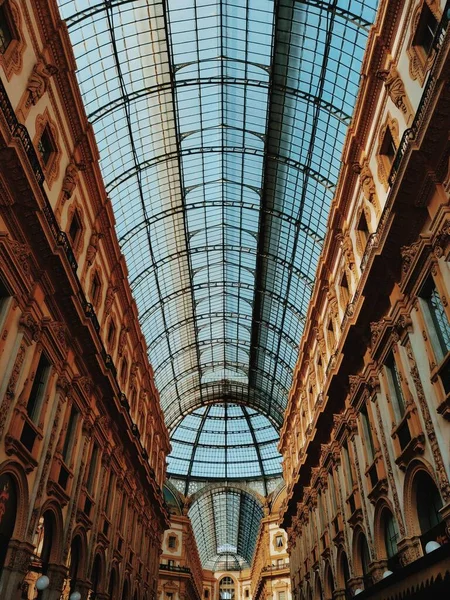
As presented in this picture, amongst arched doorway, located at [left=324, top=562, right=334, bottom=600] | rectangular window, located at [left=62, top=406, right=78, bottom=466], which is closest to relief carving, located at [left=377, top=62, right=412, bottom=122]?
rectangular window, located at [left=62, top=406, right=78, bottom=466]

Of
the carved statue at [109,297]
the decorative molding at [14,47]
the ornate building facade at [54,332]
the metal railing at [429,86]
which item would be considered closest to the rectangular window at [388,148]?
the metal railing at [429,86]

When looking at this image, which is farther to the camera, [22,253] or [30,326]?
[30,326]

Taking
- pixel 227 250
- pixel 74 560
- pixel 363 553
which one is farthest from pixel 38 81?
pixel 227 250

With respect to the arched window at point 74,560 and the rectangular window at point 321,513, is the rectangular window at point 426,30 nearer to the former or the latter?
the arched window at point 74,560

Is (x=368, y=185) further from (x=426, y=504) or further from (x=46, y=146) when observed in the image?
(x=46, y=146)

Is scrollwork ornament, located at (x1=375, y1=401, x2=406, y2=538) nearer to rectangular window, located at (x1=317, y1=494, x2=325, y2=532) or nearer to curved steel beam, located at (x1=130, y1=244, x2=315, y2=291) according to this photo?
rectangular window, located at (x1=317, y1=494, x2=325, y2=532)

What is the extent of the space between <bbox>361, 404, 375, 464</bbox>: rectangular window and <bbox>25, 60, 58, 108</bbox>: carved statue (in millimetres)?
17749

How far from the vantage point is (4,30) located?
16.4 meters

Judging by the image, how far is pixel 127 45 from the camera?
89.0ft

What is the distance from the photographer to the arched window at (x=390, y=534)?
18516 mm

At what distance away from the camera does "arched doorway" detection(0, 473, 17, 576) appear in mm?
15555

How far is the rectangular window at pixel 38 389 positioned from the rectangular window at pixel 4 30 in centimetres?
1066

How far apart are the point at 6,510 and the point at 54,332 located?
6353mm

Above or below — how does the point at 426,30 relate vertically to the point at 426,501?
above
